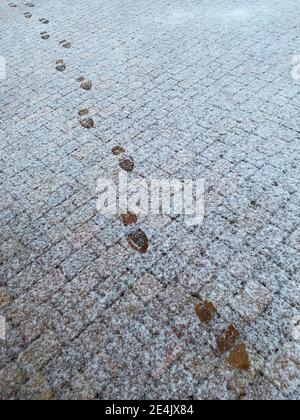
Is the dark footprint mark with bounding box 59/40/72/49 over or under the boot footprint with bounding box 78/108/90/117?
over

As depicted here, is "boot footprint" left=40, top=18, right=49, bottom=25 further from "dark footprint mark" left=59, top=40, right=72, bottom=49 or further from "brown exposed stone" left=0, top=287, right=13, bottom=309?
"brown exposed stone" left=0, top=287, right=13, bottom=309

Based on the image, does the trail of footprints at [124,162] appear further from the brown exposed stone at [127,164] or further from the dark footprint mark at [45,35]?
the dark footprint mark at [45,35]

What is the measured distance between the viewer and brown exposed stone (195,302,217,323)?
7.57 feet

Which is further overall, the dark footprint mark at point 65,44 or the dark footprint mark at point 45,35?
the dark footprint mark at point 45,35

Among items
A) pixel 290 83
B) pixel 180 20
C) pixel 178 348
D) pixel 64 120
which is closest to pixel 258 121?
pixel 290 83

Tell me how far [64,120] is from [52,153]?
667 millimetres

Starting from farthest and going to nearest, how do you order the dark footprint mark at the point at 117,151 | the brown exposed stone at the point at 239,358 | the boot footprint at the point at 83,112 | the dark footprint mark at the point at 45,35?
1. the dark footprint mark at the point at 45,35
2. the boot footprint at the point at 83,112
3. the dark footprint mark at the point at 117,151
4. the brown exposed stone at the point at 239,358

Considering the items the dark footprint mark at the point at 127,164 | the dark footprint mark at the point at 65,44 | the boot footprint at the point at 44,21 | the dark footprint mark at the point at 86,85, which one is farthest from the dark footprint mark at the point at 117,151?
the boot footprint at the point at 44,21

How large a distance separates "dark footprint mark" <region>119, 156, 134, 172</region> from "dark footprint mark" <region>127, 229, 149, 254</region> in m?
0.82

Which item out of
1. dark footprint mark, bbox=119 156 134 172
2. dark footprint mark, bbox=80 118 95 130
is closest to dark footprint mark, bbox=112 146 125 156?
dark footprint mark, bbox=119 156 134 172

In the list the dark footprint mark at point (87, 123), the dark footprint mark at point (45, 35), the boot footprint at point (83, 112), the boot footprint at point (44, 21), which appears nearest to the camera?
the dark footprint mark at point (87, 123)

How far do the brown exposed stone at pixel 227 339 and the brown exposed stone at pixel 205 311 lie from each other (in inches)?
5.6

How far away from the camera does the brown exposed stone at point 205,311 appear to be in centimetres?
231
